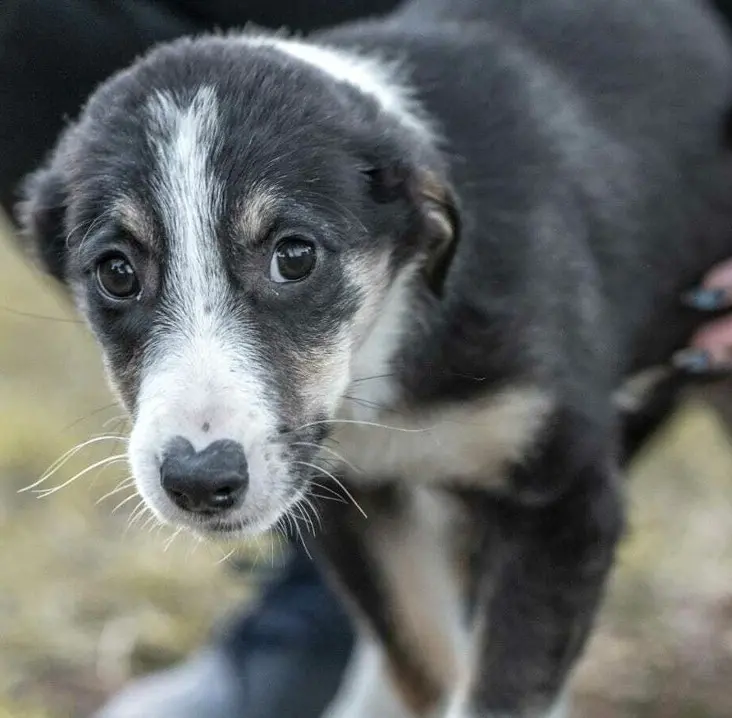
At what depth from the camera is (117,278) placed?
86.3 inches

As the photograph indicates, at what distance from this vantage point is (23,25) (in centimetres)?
283

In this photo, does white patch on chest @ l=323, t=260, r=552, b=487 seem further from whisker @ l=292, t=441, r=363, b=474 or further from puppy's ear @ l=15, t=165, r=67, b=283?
puppy's ear @ l=15, t=165, r=67, b=283

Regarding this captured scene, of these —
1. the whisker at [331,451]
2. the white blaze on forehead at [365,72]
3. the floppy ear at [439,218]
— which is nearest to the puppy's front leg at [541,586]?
the whisker at [331,451]

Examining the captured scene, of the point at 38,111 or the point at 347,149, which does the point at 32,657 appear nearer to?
the point at 38,111

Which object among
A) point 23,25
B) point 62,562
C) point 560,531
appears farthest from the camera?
point 62,562

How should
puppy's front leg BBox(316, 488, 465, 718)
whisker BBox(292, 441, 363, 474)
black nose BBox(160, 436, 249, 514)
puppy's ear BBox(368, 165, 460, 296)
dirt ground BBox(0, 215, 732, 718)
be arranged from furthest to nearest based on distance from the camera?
dirt ground BBox(0, 215, 732, 718) < puppy's front leg BBox(316, 488, 465, 718) < puppy's ear BBox(368, 165, 460, 296) < whisker BBox(292, 441, 363, 474) < black nose BBox(160, 436, 249, 514)

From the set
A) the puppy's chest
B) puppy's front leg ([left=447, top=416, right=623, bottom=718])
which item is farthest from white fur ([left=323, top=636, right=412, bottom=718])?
the puppy's chest

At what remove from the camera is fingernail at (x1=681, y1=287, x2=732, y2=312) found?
10.2 ft

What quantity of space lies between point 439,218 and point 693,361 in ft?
3.52

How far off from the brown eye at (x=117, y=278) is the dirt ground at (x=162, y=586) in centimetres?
43

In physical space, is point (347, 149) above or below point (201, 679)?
above

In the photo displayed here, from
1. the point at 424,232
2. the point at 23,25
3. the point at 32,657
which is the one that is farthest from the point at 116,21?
the point at 32,657

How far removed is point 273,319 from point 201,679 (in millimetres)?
1545

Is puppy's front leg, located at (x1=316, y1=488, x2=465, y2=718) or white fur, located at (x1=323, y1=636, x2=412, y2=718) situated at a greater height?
puppy's front leg, located at (x1=316, y1=488, x2=465, y2=718)
